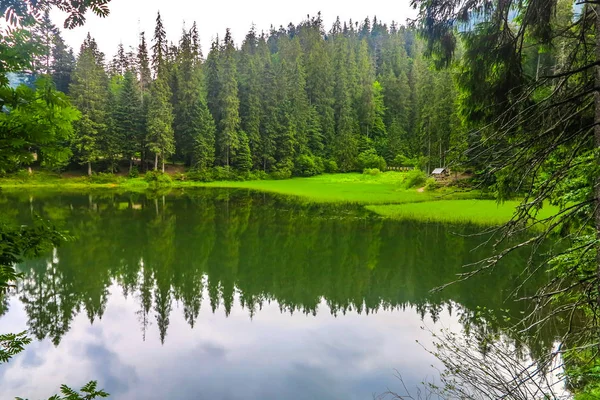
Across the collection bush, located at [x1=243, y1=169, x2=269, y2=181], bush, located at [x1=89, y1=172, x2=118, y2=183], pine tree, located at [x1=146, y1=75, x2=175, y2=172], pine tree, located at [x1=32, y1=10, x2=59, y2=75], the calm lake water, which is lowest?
Result: the calm lake water

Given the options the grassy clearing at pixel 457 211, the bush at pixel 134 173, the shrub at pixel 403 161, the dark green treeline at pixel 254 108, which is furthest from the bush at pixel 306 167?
the grassy clearing at pixel 457 211

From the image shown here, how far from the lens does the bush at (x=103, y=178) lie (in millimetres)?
42106

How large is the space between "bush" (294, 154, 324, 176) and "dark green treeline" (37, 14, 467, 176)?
0.46 feet

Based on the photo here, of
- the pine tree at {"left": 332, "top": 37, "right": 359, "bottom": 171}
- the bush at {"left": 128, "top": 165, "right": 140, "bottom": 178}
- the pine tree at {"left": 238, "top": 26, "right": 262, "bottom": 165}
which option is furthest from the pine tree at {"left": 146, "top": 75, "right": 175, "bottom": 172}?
the pine tree at {"left": 332, "top": 37, "right": 359, "bottom": 171}

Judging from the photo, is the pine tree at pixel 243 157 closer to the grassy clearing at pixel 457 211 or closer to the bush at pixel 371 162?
the bush at pixel 371 162

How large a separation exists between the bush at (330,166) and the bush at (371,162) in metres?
3.52

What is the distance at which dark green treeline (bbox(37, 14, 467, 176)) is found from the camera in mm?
44625

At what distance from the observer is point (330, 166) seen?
54.6m

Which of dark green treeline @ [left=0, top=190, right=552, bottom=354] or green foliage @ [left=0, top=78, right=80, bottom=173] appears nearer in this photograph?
green foliage @ [left=0, top=78, right=80, bottom=173]

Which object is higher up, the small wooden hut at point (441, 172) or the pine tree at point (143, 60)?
the pine tree at point (143, 60)

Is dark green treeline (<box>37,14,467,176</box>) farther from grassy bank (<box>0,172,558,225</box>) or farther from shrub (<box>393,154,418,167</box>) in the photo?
grassy bank (<box>0,172,558,225</box>)

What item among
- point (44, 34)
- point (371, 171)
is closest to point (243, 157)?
point (371, 171)

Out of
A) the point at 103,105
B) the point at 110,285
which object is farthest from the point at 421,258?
the point at 103,105

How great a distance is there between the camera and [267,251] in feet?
50.0
